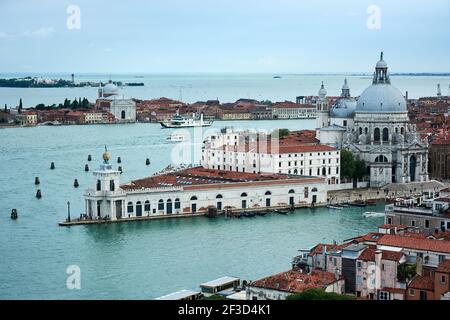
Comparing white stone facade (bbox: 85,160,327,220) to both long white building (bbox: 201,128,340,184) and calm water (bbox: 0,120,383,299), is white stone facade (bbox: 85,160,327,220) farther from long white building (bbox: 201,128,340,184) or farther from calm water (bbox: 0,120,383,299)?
long white building (bbox: 201,128,340,184)

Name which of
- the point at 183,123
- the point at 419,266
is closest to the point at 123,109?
the point at 183,123

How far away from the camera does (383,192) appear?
13719 millimetres

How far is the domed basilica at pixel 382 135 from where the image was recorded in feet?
48.3

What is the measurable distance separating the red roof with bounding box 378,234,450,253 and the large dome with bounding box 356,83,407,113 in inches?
362

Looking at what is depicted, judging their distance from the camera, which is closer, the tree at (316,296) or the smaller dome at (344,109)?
the tree at (316,296)

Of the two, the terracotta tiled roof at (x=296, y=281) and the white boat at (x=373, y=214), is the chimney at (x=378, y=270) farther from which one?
the white boat at (x=373, y=214)

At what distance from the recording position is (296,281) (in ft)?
19.1

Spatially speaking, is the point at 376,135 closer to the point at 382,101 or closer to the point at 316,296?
the point at 382,101

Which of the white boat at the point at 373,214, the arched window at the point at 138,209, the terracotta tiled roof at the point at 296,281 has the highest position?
the terracotta tiled roof at the point at 296,281

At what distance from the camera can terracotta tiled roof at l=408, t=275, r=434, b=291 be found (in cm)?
561

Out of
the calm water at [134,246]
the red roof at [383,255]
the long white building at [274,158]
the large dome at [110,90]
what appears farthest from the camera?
the large dome at [110,90]

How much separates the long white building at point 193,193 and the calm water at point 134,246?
13.6 inches

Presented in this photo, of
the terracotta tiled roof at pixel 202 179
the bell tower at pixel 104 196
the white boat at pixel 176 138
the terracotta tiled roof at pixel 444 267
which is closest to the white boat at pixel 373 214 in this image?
the terracotta tiled roof at pixel 202 179
